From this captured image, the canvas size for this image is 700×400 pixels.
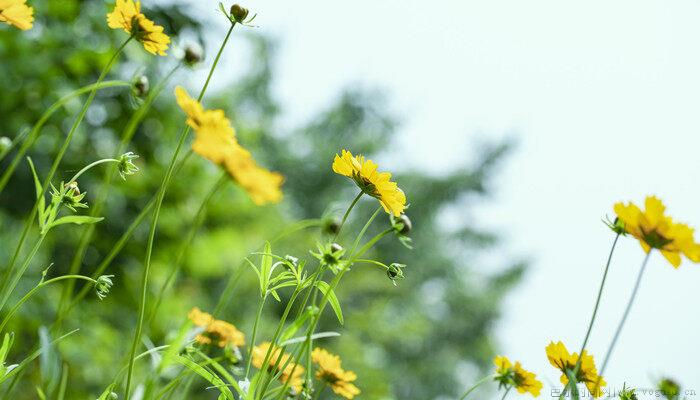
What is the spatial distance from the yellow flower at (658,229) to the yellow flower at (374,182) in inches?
7.1

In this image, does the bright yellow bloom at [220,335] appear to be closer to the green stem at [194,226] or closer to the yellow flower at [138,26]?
the green stem at [194,226]

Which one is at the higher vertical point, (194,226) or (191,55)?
(191,55)

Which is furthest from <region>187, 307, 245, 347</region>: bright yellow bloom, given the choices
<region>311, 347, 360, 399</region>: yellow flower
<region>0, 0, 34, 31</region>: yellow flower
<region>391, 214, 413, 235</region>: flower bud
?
<region>0, 0, 34, 31</region>: yellow flower

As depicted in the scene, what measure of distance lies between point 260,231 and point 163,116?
3035mm

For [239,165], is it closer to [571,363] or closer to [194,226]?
[194,226]

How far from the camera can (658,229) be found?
504 mm

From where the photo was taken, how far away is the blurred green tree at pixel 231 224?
1.43 meters

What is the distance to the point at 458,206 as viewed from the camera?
27.1 feet

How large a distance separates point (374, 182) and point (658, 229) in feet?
0.77

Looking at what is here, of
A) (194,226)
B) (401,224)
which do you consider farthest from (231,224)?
(194,226)

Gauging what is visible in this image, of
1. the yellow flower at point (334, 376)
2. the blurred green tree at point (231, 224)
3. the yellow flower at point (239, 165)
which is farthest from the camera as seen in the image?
the blurred green tree at point (231, 224)

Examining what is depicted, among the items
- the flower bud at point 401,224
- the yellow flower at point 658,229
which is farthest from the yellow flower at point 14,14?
the yellow flower at point 658,229

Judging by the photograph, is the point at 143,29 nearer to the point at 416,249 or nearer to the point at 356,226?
the point at 356,226

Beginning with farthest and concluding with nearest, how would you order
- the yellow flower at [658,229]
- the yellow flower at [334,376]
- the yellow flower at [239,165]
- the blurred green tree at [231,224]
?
the blurred green tree at [231,224]
the yellow flower at [334,376]
the yellow flower at [658,229]
the yellow flower at [239,165]
